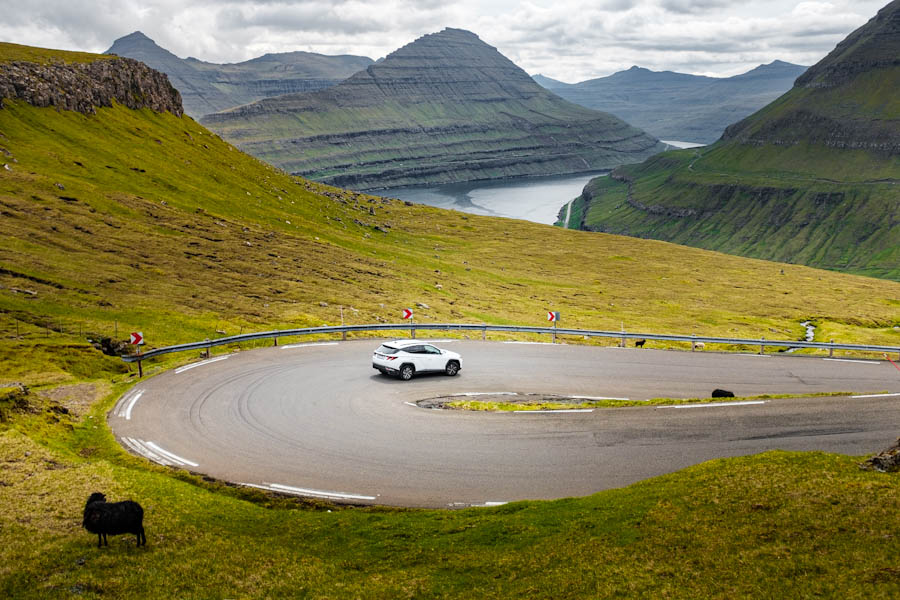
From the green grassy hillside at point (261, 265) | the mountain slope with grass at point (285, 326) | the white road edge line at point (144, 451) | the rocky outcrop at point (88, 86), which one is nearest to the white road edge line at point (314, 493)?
the mountain slope with grass at point (285, 326)

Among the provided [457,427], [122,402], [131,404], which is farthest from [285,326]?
[457,427]

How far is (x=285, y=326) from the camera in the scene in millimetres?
53781

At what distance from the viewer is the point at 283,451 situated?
86.8ft

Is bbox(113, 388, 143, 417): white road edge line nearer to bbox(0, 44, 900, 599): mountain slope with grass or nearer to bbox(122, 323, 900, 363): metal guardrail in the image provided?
bbox(0, 44, 900, 599): mountain slope with grass

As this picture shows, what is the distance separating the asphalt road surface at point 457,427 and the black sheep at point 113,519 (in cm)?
735

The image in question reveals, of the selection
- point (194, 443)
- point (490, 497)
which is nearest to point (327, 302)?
point (194, 443)

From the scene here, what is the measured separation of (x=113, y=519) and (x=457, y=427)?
16.1 meters

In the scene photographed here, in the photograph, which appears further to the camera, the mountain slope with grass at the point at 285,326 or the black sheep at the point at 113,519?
the black sheep at the point at 113,519

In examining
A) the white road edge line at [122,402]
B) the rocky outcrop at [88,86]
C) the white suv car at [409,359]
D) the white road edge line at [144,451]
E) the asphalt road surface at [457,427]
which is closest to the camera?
the asphalt road surface at [457,427]

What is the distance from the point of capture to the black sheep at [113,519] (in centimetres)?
1580

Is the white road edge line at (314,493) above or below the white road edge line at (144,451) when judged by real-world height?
below

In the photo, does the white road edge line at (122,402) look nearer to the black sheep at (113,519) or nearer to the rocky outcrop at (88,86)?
the black sheep at (113,519)

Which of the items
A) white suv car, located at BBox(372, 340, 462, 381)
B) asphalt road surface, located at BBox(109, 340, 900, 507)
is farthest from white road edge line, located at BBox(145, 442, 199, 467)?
white suv car, located at BBox(372, 340, 462, 381)

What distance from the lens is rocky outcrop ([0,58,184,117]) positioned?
331 feet
